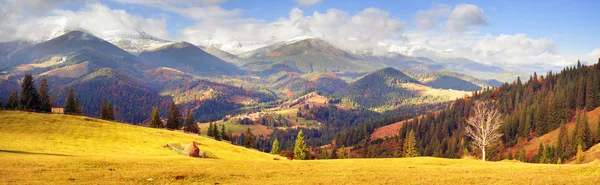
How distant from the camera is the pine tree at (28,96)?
404 feet

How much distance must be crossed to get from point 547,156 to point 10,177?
563ft

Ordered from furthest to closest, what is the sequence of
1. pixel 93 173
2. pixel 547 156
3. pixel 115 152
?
pixel 547 156, pixel 115 152, pixel 93 173

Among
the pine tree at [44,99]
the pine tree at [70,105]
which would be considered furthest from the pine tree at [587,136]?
the pine tree at [44,99]

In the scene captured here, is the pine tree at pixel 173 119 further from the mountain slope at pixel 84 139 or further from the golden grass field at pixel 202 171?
the golden grass field at pixel 202 171

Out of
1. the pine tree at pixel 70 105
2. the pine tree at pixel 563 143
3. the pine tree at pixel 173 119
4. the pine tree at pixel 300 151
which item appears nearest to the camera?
the pine tree at pixel 300 151

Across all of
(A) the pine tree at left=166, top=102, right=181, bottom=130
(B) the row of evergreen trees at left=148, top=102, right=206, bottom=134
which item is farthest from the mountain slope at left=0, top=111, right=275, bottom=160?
(A) the pine tree at left=166, top=102, right=181, bottom=130

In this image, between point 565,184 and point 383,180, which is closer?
point 565,184

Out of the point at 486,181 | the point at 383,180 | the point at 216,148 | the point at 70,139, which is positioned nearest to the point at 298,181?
the point at 383,180

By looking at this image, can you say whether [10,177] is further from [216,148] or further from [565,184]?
[216,148]

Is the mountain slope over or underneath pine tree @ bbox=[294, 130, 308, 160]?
over

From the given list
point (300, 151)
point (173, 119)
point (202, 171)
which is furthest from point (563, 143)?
point (202, 171)

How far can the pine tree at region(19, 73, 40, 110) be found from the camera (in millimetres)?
123075

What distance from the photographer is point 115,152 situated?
65.4 meters

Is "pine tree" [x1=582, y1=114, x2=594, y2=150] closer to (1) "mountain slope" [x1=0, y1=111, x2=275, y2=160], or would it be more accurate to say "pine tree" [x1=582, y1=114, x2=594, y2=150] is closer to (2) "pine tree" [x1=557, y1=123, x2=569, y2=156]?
(2) "pine tree" [x1=557, y1=123, x2=569, y2=156]
